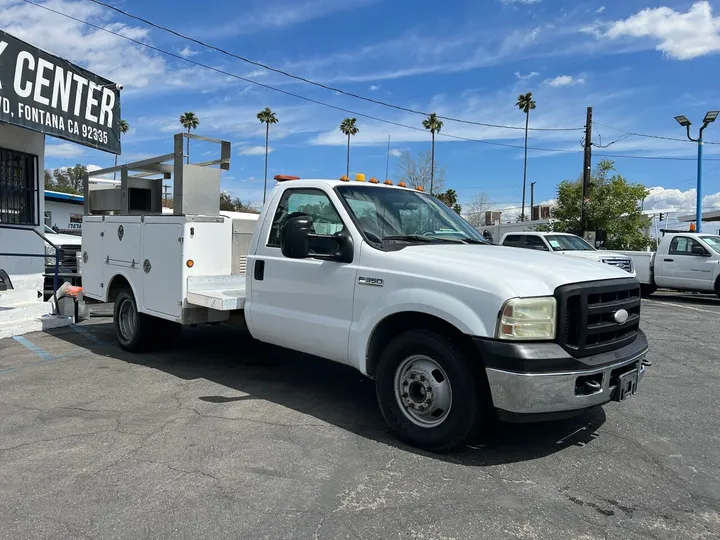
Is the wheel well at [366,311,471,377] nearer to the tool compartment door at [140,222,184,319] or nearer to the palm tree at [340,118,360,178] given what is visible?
the tool compartment door at [140,222,184,319]

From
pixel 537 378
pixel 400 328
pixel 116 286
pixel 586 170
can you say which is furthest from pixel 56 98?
pixel 586 170

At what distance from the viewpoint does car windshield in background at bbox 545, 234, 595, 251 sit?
15680 millimetres

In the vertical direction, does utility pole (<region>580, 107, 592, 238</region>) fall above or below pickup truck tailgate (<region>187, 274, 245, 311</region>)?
above

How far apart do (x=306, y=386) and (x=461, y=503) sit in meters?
2.68

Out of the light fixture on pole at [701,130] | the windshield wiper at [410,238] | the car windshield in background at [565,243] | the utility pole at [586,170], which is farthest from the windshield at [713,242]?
the windshield wiper at [410,238]

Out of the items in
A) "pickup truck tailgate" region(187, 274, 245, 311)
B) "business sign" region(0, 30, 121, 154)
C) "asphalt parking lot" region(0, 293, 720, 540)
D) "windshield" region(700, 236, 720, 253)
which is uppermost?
"business sign" region(0, 30, 121, 154)

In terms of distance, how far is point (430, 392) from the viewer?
4.03m

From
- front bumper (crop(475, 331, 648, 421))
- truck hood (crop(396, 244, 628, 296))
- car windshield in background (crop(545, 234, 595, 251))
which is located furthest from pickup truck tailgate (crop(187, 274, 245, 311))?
car windshield in background (crop(545, 234, 595, 251))

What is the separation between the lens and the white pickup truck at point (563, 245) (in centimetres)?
1468

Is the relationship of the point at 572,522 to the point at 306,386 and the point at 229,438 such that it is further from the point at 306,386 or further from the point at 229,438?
the point at 306,386

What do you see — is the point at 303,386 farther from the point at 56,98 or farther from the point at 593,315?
the point at 56,98

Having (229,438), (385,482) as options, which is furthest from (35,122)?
(385,482)

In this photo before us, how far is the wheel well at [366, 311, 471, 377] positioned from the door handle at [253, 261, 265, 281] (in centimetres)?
148

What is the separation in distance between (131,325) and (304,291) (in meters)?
3.30
